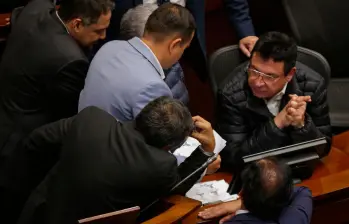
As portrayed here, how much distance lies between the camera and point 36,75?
222 cm

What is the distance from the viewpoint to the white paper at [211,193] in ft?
6.95

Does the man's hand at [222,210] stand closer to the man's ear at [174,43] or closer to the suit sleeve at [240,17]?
the man's ear at [174,43]

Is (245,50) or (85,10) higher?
(85,10)

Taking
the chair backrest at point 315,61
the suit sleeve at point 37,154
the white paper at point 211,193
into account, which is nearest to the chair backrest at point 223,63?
the chair backrest at point 315,61

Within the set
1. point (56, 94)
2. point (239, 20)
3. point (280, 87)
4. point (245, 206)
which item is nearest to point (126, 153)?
point (245, 206)

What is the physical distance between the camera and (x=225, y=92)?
93.4 inches

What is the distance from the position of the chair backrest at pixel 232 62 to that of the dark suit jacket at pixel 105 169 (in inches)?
28.4

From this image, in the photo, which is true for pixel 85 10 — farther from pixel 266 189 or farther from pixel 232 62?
pixel 266 189

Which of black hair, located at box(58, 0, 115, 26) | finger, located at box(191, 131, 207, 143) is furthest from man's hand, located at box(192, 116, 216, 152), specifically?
black hair, located at box(58, 0, 115, 26)

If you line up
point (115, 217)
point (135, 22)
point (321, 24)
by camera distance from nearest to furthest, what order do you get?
point (115, 217) < point (135, 22) < point (321, 24)

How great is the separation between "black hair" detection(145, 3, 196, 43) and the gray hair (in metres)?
0.16

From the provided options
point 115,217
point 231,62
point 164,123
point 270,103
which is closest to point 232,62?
point 231,62

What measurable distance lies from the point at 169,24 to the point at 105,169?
24.7 inches

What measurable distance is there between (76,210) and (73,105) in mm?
610
